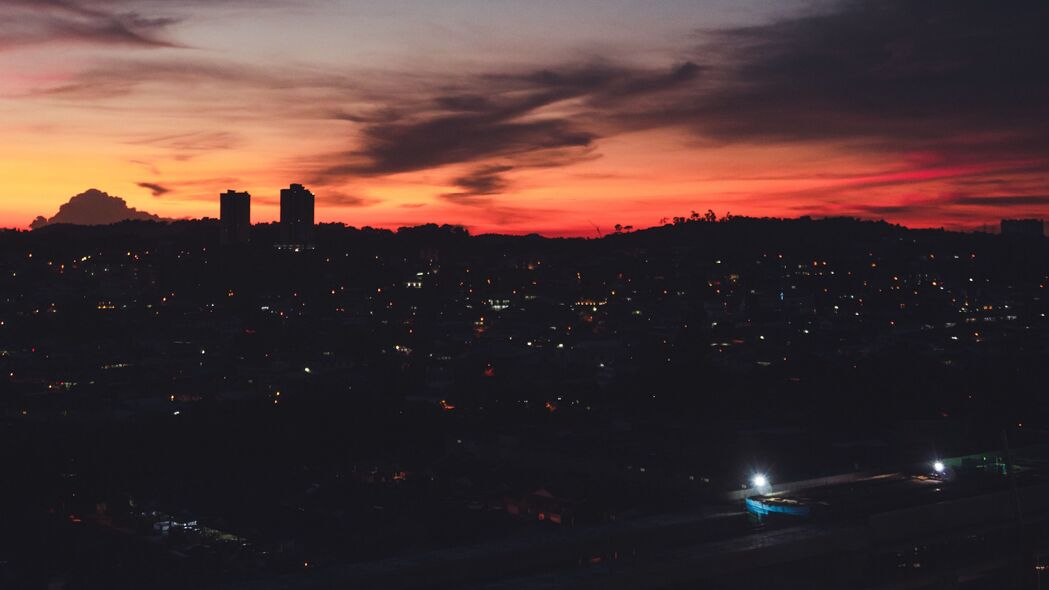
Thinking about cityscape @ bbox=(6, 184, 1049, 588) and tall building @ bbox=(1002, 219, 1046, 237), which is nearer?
cityscape @ bbox=(6, 184, 1049, 588)

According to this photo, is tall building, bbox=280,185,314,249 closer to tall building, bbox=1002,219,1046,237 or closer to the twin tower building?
the twin tower building

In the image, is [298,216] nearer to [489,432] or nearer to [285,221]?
[285,221]

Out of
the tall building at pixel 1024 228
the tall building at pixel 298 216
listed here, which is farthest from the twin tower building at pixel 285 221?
the tall building at pixel 1024 228

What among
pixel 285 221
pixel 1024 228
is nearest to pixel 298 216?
pixel 285 221

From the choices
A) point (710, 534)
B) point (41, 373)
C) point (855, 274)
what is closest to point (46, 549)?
point (710, 534)

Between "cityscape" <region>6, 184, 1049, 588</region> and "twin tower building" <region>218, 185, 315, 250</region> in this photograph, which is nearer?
"cityscape" <region>6, 184, 1049, 588</region>

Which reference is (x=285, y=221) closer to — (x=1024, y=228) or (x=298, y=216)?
(x=298, y=216)

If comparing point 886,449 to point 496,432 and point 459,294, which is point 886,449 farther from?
point 459,294

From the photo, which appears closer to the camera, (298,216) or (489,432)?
(489,432)

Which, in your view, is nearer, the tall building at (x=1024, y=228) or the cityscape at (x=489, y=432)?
the cityscape at (x=489, y=432)

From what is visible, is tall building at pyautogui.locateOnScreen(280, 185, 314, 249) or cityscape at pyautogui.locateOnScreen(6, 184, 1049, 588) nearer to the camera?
cityscape at pyautogui.locateOnScreen(6, 184, 1049, 588)

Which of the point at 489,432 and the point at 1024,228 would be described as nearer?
the point at 489,432

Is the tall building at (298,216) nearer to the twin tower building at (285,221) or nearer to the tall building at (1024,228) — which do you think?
the twin tower building at (285,221)

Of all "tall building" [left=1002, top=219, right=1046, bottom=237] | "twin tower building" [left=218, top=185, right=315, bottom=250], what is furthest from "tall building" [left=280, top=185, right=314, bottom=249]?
"tall building" [left=1002, top=219, right=1046, bottom=237]
